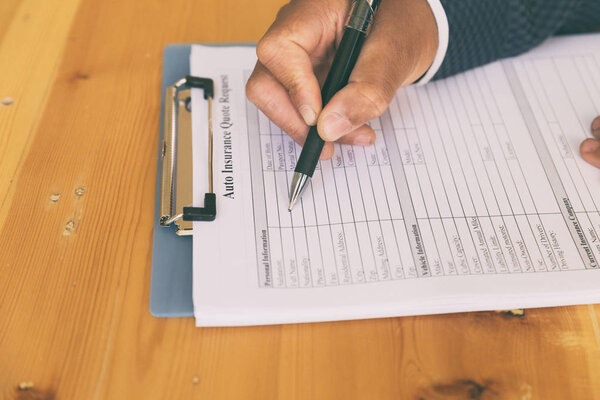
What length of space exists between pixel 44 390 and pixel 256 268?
0.19m

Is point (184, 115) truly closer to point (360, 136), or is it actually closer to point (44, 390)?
point (360, 136)

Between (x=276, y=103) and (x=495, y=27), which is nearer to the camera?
(x=276, y=103)

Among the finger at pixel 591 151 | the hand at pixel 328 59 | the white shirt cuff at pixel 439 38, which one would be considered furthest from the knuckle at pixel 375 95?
the finger at pixel 591 151

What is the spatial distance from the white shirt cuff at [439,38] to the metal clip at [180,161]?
10.3 inches

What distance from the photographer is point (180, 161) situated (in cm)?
50

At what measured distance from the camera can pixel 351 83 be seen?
477 mm

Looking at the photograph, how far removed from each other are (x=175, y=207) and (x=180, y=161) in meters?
0.06

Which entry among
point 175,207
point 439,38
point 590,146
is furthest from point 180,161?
point 590,146

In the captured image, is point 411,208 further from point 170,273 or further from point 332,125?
point 170,273

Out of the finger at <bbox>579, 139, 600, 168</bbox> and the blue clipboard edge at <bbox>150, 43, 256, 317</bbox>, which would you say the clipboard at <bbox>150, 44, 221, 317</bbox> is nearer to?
the blue clipboard edge at <bbox>150, 43, 256, 317</bbox>

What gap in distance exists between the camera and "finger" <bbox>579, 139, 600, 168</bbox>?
521mm

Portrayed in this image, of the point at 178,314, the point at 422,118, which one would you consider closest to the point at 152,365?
the point at 178,314

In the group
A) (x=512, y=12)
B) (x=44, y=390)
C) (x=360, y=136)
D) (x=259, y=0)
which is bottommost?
(x=44, y=390)

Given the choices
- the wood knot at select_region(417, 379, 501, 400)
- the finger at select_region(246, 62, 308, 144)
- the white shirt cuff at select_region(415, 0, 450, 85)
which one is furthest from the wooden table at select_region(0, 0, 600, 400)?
the white shirt cuff at select_region(415, 0, 450, 85)
